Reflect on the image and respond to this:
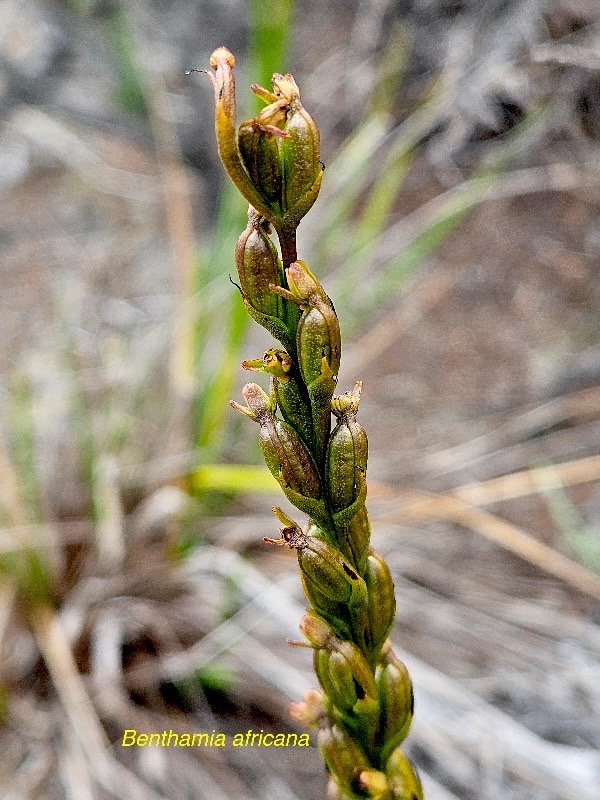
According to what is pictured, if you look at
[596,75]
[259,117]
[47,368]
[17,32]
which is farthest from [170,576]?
[17,32]

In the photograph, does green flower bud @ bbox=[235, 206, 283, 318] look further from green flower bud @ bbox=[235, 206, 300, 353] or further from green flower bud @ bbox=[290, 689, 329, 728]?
green flower bud @ bbox=[290, 689, 329, 728]

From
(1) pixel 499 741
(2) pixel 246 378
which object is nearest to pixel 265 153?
(1) pixel 499 741

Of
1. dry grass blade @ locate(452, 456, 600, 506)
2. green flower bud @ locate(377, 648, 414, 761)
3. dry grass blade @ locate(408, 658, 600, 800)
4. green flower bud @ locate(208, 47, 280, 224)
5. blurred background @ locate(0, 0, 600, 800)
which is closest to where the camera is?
green flower bud @ locate(208, 47, 280, 224)

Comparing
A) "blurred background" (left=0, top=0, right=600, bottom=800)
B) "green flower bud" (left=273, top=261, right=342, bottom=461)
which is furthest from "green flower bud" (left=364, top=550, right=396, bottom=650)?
"blurred background" (left=0, top=0, right=600, bottom=800)

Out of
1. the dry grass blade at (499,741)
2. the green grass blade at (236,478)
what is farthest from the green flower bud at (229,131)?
the dry grass blade at (499,741)

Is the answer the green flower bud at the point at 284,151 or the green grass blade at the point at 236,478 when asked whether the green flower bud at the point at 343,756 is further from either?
the green grass blade at the point at 236,478
